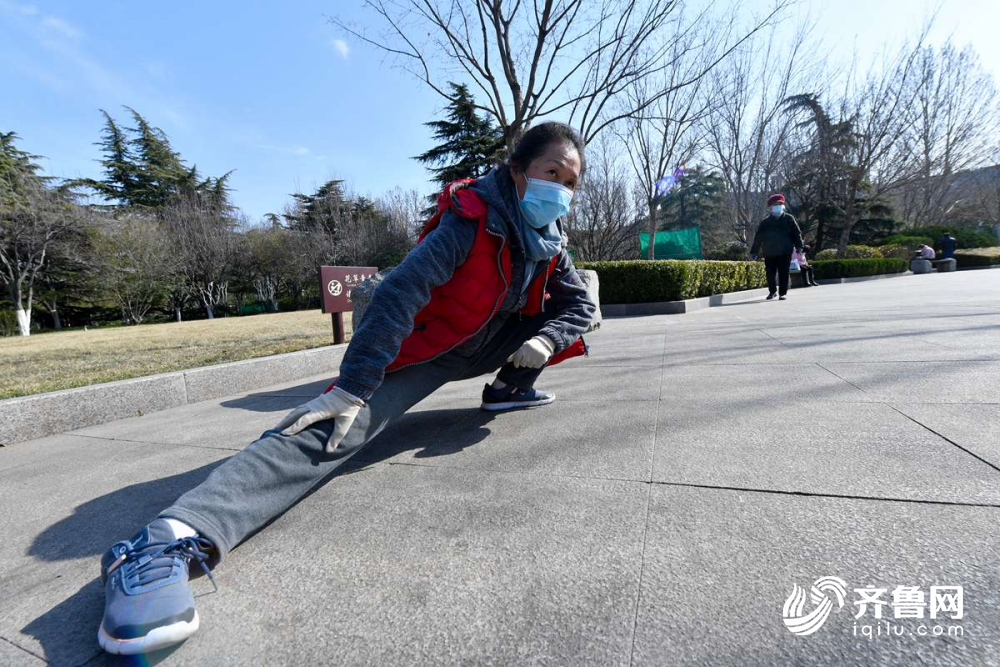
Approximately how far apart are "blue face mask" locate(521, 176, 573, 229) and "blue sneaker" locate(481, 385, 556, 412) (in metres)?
1.00

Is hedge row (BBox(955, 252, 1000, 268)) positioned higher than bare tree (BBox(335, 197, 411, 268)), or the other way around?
bare tree (BBox(335, 197, 411, 268))

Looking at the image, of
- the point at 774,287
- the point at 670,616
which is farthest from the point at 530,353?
the point at 774,287

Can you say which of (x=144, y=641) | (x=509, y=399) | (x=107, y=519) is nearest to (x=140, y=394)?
(x=107, y=519)

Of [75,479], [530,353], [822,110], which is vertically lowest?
[75,479]

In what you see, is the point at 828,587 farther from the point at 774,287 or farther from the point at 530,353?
the point at 774,287

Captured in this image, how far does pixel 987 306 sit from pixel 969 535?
19.2 feet

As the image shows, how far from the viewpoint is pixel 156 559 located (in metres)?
1.03

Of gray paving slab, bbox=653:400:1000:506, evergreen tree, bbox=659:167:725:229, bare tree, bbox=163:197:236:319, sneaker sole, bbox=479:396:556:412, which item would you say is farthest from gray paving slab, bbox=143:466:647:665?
evergreen tree, bbox=659:167:725:229

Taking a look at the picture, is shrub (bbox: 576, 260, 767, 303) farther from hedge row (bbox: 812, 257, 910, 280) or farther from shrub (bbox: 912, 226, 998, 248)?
shrub (bbox: 912, 226, 998, 248)

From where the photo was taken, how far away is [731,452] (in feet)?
5.50

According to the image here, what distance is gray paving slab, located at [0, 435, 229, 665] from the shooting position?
1.05 metres

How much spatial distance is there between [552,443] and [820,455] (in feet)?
3.18

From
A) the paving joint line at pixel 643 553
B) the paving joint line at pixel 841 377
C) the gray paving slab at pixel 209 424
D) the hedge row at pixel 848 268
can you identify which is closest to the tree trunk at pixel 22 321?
the gray paving slab at pixel 209 424

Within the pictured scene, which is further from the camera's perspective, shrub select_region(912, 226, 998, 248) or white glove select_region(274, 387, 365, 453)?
shrub select_region(912, 226, 998, 248)
